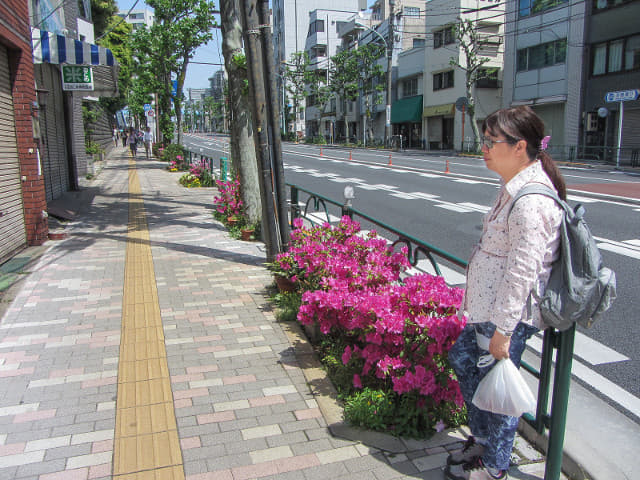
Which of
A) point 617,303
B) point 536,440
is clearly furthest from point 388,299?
point 617,303

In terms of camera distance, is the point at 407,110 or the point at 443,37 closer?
the point at 443,37

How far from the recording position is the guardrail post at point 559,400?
7.69 feet

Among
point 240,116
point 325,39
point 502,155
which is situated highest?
point 325,39

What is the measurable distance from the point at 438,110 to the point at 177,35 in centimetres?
2396

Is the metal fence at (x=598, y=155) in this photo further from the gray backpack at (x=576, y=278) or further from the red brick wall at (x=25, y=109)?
the gray backpack at (x=576, y=278)

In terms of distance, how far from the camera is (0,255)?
680 centimetres

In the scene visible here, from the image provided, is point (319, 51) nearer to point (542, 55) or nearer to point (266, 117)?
point (542, 55)

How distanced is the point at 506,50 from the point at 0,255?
121 feet

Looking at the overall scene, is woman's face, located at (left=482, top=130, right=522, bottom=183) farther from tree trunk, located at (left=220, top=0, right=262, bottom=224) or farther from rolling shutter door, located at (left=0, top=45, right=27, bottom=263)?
tree trunk, located at (left=220, top=0, right=262, bottom=224)

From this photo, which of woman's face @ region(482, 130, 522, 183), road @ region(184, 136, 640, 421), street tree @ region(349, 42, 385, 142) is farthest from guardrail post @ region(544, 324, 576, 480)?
street tree @ region(349, 42, 385, 142)

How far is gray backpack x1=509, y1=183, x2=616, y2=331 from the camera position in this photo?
6.98 feet

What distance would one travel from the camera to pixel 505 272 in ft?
7.35

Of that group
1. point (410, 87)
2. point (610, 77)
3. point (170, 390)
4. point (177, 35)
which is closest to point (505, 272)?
point (170, 390)

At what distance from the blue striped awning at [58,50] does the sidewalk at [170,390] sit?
4.91m
